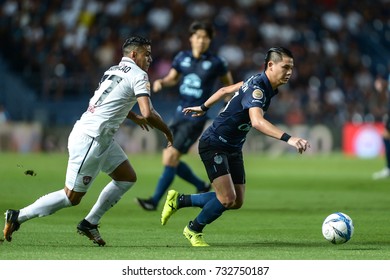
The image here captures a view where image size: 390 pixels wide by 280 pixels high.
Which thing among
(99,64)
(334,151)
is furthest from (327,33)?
(99,64)

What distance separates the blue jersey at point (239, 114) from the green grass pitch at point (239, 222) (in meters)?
1.08

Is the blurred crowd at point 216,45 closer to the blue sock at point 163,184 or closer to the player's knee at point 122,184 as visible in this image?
the blue sock at point 163,184

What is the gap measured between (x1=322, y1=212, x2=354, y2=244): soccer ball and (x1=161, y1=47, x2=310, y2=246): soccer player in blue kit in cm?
99

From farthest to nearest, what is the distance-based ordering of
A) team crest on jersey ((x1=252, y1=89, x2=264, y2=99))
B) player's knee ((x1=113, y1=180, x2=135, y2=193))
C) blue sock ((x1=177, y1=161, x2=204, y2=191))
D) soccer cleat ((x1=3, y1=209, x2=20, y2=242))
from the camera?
blue sock ((x1=177, y1=161, x2=204, y2=191)) → player's knee ((x1=113, y1=180, x2=135, y2=193)) → soccer cleat ((x1=3, y1=209, x2=20, y2=242)) → team crest on jersey ((x1=252, y1=89, x2=264, y2=99))

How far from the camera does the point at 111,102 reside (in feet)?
32.4

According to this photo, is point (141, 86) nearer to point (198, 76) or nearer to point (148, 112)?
point (148, 112)

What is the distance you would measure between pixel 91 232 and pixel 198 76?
5.16 meters

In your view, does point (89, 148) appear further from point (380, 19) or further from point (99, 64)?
point (380, 19)

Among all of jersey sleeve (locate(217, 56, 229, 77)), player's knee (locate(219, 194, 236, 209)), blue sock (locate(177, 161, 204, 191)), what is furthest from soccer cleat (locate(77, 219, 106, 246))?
jersey sleeve (locate(217, 56, 229, 77))

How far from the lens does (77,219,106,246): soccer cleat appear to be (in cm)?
1006

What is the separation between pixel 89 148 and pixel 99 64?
19648 millimetres

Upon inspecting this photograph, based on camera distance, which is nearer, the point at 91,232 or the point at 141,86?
the point at 141,86

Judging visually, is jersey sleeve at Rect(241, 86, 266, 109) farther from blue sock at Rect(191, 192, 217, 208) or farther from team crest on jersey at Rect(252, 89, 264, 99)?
blue sock at Rect(191, 192, 217, 208)

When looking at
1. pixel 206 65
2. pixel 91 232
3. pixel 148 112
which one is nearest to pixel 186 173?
pixel 206 65
